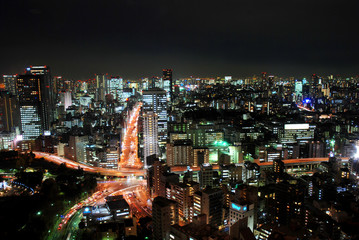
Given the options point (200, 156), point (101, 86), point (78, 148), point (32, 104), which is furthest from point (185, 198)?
point (101, 86)

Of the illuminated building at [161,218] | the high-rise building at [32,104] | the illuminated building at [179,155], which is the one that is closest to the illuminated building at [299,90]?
the illuminated building at [179,155]

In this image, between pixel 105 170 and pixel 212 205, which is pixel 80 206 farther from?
pixel 212 205

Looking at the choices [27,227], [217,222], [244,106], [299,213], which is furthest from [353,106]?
[27,227]

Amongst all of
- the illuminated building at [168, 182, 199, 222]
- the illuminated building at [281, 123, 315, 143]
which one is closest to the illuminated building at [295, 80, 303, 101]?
the illuminated building at [281, 123, 315, 143]

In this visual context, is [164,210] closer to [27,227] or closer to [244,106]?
[27,227]

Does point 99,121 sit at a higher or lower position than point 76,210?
higher

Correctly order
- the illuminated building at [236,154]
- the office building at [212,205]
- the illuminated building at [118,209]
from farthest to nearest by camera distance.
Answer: the illuminated building at [236,154]
the illuminated building at [118,209]
the office building at [212,205]

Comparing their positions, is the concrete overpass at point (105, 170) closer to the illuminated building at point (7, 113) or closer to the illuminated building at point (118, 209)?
the illuminated building at point (118, 209)
